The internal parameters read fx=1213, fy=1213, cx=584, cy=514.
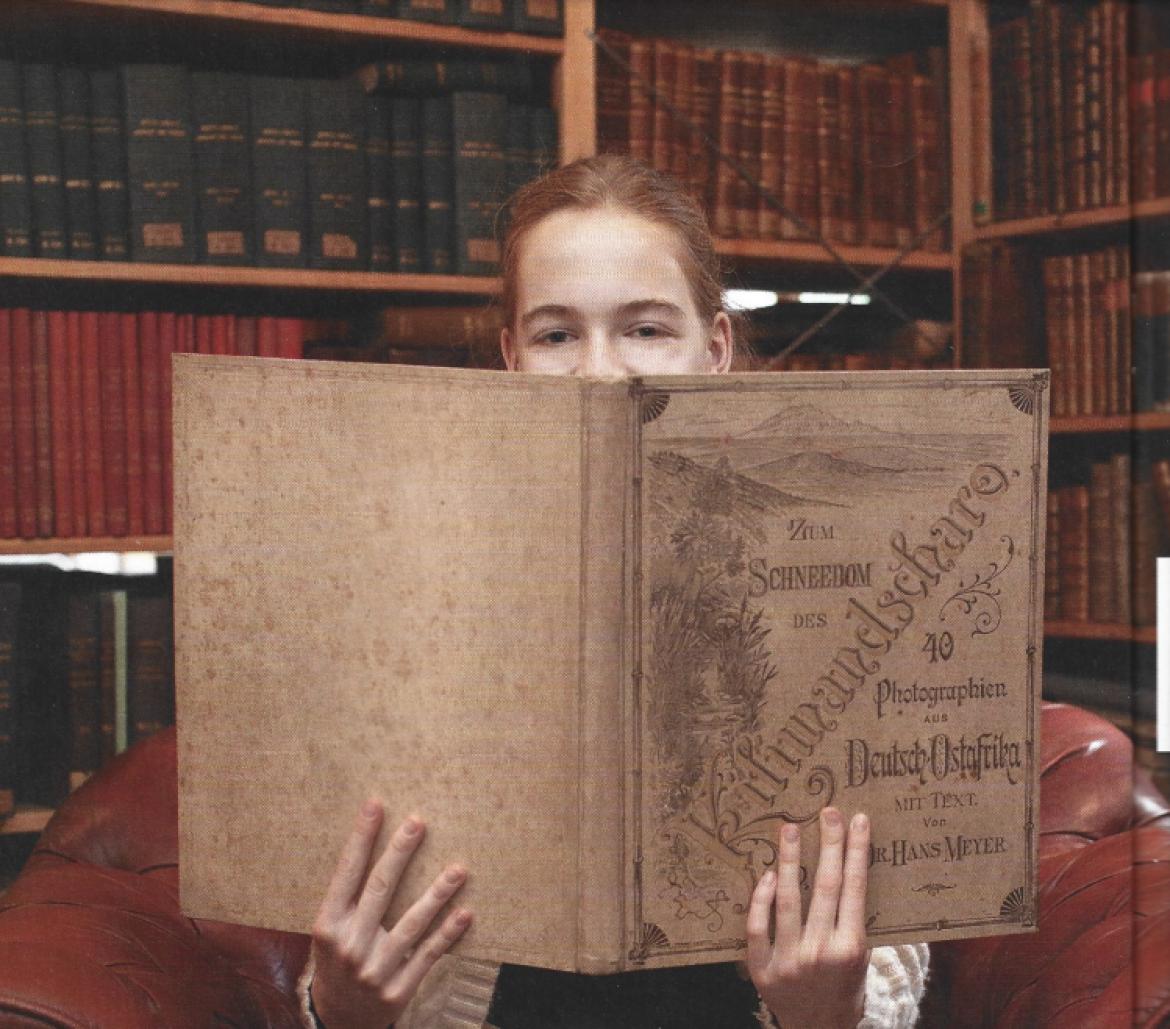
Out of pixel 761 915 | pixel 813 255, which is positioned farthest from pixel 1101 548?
pixel 761 915

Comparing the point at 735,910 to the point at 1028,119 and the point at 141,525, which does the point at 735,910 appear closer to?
the point at 141,525

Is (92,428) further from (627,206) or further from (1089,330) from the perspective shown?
(1089,330)

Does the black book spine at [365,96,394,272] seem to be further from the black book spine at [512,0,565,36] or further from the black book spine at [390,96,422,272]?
the black book spine at [512,0,565,36]

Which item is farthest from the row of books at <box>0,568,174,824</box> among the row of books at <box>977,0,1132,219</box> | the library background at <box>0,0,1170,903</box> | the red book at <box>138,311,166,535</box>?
the row of books at <box>977,0,1132,219</box>

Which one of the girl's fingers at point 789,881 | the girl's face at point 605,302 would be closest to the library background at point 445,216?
the girl's face at point 605,302

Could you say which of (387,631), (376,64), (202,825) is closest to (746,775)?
(387,631)

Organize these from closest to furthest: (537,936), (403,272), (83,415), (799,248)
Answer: (537,936) < (83,415) < (403,272) < (799,248)

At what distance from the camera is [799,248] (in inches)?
74.4

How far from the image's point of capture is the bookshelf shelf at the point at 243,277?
1.53 metres

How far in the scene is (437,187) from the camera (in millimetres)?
1688

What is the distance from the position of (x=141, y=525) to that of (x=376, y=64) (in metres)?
0.70

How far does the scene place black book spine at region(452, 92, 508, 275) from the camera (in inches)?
66.4

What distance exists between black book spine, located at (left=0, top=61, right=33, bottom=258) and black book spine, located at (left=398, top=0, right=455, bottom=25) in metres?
0.50

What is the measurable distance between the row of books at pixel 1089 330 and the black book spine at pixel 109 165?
1.36 m
